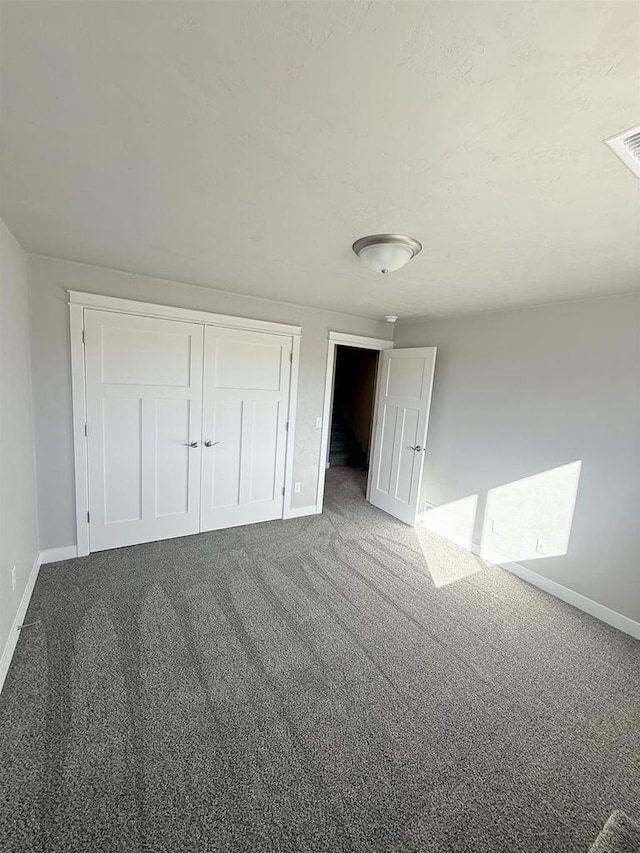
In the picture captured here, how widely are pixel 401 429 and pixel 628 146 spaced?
3.18 m

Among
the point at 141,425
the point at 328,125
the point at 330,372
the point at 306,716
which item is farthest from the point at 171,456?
the point at 328,125

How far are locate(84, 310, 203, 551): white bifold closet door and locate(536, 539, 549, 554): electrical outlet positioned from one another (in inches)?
119

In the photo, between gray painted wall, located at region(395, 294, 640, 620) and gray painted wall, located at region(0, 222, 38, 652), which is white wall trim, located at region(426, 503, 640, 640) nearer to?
gray painted wall, located at region(395, 294, 640, 620)

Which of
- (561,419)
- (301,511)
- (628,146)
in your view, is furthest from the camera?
(301,511)

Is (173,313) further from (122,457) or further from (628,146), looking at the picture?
(628,146)

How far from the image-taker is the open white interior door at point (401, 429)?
3834mm

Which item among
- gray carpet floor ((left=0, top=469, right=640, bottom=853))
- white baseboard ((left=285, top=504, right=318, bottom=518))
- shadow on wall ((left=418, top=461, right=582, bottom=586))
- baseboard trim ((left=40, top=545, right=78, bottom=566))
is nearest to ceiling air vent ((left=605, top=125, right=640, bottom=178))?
shadow on wall ((left=418, top=461, right=582, bottom=586))

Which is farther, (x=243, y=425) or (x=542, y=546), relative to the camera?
(x=243, y=425)

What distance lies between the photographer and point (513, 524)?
315cm

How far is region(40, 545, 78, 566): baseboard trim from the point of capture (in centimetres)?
276

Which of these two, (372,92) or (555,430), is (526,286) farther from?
(372,92)

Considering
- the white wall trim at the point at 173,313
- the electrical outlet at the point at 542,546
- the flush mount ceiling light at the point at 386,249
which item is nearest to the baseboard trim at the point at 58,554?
the white wall trim at the point at 173,313

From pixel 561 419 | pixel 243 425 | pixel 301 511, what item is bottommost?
pixel 301 511

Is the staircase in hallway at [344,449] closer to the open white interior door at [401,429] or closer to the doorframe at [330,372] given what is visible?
the open white interior door at [401,429]
